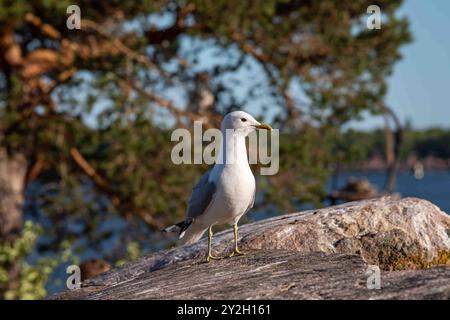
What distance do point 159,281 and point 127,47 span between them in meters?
9.48

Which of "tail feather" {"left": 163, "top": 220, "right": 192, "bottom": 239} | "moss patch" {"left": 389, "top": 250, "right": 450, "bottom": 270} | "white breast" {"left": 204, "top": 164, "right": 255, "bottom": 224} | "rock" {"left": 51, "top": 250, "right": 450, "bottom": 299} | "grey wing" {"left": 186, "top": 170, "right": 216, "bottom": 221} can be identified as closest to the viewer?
"rock" {"left": 51, "top": 250, "right": 450, "bottom": 299}

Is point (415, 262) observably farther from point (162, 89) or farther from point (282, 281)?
point (162, 89)

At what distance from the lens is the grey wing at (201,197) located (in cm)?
515

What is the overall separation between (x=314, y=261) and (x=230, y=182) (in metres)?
0.73

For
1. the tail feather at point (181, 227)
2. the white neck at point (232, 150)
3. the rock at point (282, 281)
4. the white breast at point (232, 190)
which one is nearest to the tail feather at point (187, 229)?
the tail feather at point (181, 227)

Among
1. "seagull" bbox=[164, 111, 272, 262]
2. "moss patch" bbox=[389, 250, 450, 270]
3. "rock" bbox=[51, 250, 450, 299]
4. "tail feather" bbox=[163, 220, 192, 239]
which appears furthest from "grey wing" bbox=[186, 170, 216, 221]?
"moss patch" bbox=[389, 250, 450, 270]

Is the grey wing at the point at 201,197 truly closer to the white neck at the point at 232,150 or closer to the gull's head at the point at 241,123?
the white neck at the point at 232,150

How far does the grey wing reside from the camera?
515 cm

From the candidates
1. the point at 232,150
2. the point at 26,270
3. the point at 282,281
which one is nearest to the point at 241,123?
the point at 232,150

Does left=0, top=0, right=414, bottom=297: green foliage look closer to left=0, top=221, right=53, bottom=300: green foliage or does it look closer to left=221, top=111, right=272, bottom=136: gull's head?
left=0, top=221, right=53, bottom=300: green foliage

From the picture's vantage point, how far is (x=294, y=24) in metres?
14.9

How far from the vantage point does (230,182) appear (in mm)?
5008

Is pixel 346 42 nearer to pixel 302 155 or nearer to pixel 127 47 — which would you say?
pixel 302 155
